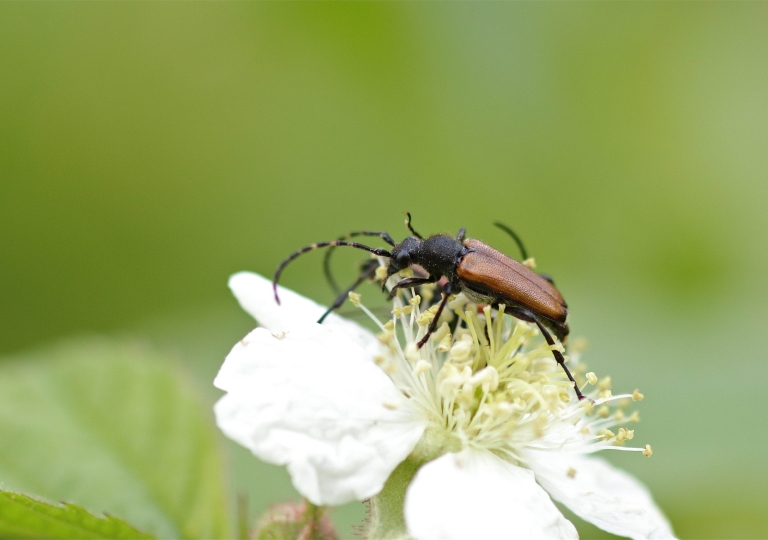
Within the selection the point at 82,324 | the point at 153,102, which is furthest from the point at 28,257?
the point at 153,102

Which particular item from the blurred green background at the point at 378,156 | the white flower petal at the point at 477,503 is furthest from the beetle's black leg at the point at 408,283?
the blurred green background at the point at 378,156

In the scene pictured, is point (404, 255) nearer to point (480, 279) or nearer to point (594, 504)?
point (480, 279)

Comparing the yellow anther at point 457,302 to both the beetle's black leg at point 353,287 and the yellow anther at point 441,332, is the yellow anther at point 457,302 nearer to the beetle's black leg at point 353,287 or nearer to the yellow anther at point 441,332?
the yellow anther at point 441,332

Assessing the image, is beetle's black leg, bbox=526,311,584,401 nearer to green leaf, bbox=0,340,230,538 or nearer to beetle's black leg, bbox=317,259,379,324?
beetle's black leg, bbox=317,259,379,324

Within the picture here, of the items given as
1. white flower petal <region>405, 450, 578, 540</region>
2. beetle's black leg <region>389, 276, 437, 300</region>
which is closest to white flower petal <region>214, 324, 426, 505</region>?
white flower petal <region>405, 450, 578, 540</region>

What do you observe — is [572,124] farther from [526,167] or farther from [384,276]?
[384,276]
